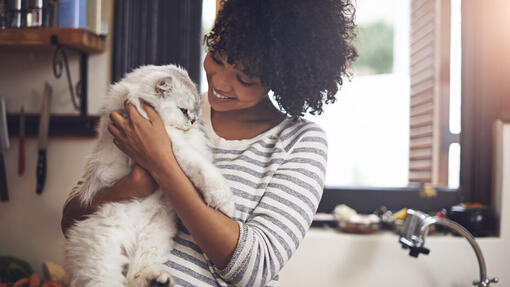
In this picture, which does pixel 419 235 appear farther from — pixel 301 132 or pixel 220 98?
pixel 220 98

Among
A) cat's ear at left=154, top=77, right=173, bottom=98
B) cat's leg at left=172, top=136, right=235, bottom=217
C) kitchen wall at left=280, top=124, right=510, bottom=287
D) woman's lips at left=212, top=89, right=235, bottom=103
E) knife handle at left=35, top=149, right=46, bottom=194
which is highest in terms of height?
cat's ear at left=154, top=77, right=173, bottom=98

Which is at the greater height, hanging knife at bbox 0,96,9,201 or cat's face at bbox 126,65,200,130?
cat's face at bbox 126,65,200,130

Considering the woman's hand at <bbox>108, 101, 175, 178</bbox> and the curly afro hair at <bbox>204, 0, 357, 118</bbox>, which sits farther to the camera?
the curly afro hair at <bbox>204, 0, 357, 118</bbox>

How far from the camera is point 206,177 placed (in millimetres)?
868

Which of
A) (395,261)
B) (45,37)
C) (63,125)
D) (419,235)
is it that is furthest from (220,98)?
(63,125)

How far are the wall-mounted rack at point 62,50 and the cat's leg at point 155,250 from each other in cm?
129

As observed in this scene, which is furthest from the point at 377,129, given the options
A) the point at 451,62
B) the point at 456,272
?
the point at 456,272

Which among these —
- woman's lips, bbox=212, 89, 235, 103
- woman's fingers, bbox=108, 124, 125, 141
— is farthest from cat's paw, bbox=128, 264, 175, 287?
woman's lips, bbox=212, 89, 235, 103

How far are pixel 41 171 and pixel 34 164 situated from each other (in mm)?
122

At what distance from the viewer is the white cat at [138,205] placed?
869 millimetres

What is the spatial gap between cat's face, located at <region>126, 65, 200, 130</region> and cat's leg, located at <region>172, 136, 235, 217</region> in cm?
10

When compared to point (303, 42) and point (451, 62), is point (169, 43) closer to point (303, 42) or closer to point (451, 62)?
point (303, 42)

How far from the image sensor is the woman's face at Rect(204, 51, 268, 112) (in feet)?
3.13

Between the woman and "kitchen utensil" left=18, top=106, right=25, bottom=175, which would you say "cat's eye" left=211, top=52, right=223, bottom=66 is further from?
"kitchen utensil" left=18, top=106, right=25, bottom=175
